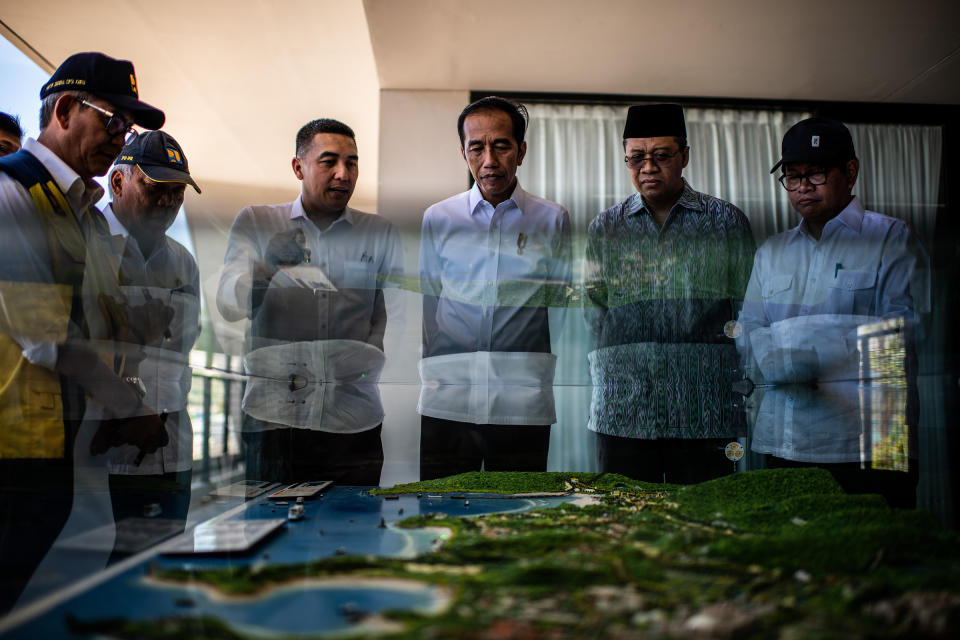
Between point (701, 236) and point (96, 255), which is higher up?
point (701, 236)

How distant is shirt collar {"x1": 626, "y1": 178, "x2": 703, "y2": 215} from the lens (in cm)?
180

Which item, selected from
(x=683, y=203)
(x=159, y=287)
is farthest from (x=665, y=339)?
(x=159, y=287)

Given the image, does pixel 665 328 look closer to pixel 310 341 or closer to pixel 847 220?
pixel 847 220

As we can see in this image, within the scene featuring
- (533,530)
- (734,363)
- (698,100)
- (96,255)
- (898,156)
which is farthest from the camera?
(698,100)

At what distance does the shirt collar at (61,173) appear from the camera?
1.23m

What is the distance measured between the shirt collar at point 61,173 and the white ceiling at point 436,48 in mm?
711

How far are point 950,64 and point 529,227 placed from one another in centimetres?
179

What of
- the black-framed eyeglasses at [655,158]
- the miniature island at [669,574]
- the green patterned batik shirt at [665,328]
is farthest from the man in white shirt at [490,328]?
the miniature island at [669,574]

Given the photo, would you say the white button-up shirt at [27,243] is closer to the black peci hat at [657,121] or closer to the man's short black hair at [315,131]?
the man's short black hair at [315,131]

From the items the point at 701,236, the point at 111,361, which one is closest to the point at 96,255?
the point at 111,361

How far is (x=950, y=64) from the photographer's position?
231 cm

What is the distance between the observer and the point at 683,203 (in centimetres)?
180

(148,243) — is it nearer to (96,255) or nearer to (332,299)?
(96,255)

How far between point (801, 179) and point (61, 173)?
6.06ft
